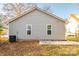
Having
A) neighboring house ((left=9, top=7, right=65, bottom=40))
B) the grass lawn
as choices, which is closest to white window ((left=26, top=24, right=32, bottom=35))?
neighboring house ((left=9, top=7, right=65, bottom=40))

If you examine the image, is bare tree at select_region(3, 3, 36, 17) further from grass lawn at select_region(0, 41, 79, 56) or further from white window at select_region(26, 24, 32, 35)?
grass lawn at select_region(0, 41, 79, 56)

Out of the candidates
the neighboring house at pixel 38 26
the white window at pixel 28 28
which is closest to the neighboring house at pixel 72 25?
the neighboring house at pixel 38 26

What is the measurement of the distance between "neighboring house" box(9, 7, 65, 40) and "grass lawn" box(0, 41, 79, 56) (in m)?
0.18

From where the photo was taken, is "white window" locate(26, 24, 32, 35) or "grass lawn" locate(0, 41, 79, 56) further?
"white window" locate(26, 24, 32, 35)

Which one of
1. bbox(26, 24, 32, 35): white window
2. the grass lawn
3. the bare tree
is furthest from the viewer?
bbox(26, 24, 32, 35): white window

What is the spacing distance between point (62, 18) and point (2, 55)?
57.4 inches

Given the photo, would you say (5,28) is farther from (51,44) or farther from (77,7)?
(77,7)

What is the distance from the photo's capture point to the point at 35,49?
21.8 ft

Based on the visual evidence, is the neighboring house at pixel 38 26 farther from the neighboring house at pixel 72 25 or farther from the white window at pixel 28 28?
the neighboring house at pixel 72 25

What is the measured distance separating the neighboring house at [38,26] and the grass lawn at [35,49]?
18 cm

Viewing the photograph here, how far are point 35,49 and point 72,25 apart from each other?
920 millimetres

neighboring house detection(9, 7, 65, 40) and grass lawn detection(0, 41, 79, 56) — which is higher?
neighboring house detection(9, 7, 65, 40)

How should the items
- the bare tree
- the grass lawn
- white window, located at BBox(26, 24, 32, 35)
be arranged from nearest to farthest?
1. the grass lawn
2. the bare tree
3. white window, located at BBox(26, 24, 32, 35)

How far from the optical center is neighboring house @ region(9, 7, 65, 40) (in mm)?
6770
